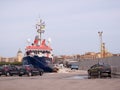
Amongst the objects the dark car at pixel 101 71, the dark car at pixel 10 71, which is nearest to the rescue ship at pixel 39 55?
the dark car at pixel 10 71

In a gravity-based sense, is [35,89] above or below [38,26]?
below

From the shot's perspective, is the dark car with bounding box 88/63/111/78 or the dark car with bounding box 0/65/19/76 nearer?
the dark car with bounding box 88/63/111/78

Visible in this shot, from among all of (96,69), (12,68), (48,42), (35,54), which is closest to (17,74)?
(12,68)

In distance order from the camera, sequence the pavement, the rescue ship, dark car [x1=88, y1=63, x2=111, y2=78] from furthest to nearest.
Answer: the rescue ship → dark car [x1=88, y1=63, x2=111, y2=78] → the pavement

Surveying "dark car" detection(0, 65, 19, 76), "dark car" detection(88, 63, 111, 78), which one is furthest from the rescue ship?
"dark car" detection(88, 63, 111, 78)

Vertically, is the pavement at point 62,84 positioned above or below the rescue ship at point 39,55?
below

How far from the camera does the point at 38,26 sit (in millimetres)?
58594

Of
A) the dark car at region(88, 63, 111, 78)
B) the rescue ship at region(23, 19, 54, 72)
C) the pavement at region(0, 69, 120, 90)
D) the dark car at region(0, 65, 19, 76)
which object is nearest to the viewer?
the pavement at region(0, 69, 120, 90)

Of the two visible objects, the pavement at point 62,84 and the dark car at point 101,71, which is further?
the dark car at point 101,71

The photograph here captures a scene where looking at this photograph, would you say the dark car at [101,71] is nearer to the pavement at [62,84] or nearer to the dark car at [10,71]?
the pavement at [62,84]

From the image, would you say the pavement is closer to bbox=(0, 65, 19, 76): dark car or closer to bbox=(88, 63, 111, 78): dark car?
bbox=(88, 63, 111, 78): dark car

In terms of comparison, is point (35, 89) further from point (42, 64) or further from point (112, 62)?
point (42, 64)

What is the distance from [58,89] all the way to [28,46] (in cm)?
3846

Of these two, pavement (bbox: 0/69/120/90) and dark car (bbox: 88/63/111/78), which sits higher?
dark car (bbox: 88/63/111/78)
